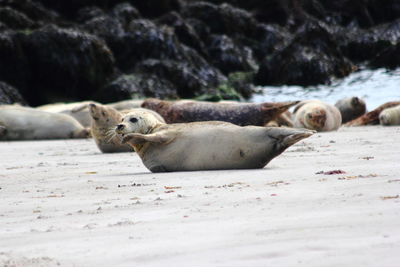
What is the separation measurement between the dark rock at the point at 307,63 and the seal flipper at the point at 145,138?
16270 millimetres

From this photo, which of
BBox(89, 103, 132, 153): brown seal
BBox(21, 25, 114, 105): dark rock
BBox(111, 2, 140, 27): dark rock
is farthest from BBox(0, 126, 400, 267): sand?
BBox(111, 2, 140, 27): dark rock

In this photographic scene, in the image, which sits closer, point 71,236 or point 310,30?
point 71,236

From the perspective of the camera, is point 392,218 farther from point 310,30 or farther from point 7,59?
point 310,30

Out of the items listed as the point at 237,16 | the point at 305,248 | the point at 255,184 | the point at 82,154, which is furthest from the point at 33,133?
the point at 237,16

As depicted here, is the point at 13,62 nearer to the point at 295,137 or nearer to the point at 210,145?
the point at 210,145

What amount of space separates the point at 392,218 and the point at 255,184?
5.27 ft

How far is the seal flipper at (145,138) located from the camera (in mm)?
5574

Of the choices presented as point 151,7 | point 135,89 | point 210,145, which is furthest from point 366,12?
point 210,145

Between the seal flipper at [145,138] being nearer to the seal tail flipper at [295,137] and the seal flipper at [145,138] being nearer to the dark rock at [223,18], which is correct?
the seal tail flipper at [295,137]

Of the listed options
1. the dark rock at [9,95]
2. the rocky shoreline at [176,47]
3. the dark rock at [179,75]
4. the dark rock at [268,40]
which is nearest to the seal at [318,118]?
the rocky shoreline at [176,47]

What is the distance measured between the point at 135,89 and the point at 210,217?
15943 mm

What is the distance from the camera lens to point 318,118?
36.6 feet

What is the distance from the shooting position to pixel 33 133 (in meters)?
11.5

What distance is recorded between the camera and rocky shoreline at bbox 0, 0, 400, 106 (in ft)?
62.7
